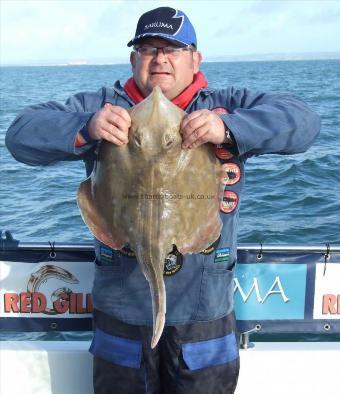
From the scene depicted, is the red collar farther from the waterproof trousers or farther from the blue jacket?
the waterproof trousers

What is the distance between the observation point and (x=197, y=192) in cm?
264

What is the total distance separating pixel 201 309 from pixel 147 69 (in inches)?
53.6

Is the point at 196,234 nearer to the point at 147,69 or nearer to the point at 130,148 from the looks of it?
the point at 130,148

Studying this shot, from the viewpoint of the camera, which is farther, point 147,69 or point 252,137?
point 147,69

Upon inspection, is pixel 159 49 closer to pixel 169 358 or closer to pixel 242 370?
pixel 169 358

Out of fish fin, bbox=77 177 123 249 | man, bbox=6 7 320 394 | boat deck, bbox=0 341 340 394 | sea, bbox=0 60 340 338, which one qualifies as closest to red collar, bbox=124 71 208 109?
man, bbox=6 7 320 394

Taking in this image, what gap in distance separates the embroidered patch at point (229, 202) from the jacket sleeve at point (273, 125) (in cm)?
24

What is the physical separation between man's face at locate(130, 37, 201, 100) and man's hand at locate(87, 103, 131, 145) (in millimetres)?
470

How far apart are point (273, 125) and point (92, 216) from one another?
1041 millimetres

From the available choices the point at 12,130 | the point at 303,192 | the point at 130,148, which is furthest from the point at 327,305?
the point at 303,192

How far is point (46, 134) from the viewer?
2.82 metres

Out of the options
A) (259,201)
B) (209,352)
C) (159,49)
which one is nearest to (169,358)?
(209,352)

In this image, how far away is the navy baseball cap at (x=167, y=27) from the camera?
9.46 feet

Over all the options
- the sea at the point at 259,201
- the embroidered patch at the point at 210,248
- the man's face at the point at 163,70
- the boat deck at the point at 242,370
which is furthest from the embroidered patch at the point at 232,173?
the sea at the point at 259,201
